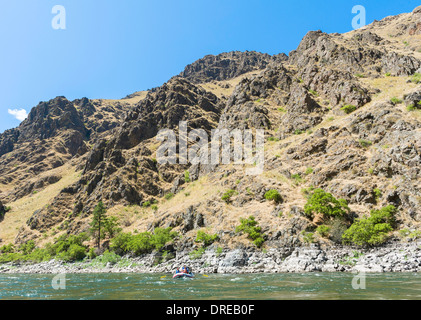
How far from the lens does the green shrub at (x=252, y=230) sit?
3784 centimetres

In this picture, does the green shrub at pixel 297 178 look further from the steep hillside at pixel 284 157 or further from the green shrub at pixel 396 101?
the green shrub at pixel 396 101

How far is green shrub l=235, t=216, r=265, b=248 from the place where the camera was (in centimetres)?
3784

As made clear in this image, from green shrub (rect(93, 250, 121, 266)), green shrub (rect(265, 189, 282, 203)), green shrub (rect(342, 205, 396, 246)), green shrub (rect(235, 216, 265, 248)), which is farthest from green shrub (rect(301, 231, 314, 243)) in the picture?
green shrub (rect(93, 250, 121, 266))

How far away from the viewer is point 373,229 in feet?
103

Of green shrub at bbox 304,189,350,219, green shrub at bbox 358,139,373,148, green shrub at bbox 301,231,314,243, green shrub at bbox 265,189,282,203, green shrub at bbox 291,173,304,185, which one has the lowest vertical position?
green shrub at bbox 301,231,314,243

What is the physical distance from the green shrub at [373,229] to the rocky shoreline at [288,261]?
1162 millimetres

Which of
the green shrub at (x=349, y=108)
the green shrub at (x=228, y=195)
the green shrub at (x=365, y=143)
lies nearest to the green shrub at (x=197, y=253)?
the green shrub at (x=228, y=195)

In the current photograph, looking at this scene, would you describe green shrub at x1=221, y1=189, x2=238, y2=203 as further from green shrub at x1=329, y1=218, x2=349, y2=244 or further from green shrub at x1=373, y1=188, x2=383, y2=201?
green shrub at x1=373, y1=188, x2=383, y2=201

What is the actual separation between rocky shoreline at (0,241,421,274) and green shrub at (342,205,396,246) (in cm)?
116

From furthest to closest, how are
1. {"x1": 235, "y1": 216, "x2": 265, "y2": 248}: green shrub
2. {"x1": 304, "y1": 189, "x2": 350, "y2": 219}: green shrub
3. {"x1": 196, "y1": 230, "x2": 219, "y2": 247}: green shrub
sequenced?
{"x1": 196, "y1": 230, "x2": 219, "y2": 247}: green shrub < {"x1": 235, "y1": 216, "x2": 265, "y2": 248}: green shrub < {"x1": 304, "y1": 189, "x2": 350, "y2": 219}: green shrub

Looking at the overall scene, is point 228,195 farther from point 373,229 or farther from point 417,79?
point 417,79

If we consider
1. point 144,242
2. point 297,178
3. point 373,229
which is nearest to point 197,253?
point 144,242

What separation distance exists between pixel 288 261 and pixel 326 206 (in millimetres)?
10656

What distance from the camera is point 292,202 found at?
4312 cm
